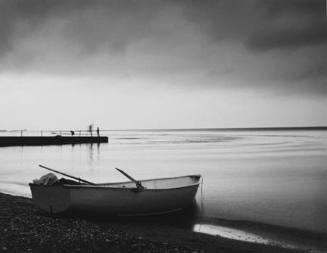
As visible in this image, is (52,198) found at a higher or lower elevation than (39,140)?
higher

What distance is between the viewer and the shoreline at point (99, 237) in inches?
360

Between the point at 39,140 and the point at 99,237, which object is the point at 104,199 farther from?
the point at 39,140

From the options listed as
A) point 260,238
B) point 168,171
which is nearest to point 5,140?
point 168,171

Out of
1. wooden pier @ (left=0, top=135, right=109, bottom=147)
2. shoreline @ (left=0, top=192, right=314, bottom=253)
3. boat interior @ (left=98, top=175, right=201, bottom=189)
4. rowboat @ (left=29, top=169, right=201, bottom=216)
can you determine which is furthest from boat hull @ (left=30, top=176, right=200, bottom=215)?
wooden pier @ (left=0, top=135, right=109, bottom=147)

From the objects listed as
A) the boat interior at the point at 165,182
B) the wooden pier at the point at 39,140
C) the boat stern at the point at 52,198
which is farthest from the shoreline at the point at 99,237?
the wooden pier at the point at 39,140

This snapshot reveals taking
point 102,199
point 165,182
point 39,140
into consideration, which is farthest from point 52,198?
point 39,140

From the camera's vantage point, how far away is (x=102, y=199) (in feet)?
43.7

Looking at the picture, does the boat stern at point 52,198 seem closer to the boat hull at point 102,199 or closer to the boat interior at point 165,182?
the boat hull at point 102,199

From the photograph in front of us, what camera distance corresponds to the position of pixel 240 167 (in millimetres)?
36844

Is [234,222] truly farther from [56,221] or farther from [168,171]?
[168,171]

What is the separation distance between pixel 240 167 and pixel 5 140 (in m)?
48.9

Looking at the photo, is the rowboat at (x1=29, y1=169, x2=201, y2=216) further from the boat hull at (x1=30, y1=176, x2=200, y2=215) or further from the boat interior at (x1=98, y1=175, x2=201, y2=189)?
the boat interior at (x1=98, y1=175, x2=201, y2=189)

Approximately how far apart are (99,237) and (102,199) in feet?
10.8

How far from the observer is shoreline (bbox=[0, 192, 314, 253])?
913 centimetres
